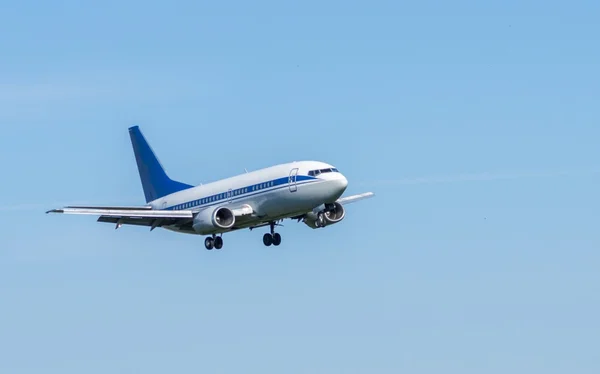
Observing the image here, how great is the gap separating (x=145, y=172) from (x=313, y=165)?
68.2 ft

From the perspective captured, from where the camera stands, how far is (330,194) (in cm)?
7306

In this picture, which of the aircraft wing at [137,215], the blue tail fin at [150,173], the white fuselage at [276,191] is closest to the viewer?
the white fuselage at [276,191]

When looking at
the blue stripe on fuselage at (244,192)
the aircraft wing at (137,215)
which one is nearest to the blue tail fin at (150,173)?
the blue stripe on fuselage at (244,192)

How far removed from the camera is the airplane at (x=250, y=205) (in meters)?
73.6

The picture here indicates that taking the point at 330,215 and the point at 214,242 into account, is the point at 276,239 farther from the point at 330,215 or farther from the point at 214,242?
the point at 330,215

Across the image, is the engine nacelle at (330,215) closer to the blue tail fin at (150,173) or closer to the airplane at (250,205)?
the airplane at (250,205)

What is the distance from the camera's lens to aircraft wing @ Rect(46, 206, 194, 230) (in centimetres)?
7819

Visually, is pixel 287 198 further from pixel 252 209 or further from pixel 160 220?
pixel 160 220

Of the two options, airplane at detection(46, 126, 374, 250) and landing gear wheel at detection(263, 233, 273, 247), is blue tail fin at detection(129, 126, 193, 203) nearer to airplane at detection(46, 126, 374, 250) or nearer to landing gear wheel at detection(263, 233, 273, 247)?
airplane at detection(46, 126, 374, 250)

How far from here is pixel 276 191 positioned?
246 ft

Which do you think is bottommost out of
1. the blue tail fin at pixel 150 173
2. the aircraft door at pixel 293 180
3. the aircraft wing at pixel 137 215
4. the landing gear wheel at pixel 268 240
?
the landing gear wheel at pixel 268 240

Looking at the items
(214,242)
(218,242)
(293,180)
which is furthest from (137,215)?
(293,180)

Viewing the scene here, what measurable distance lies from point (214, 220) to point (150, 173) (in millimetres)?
15007

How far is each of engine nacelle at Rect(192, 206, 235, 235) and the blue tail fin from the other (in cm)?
789
